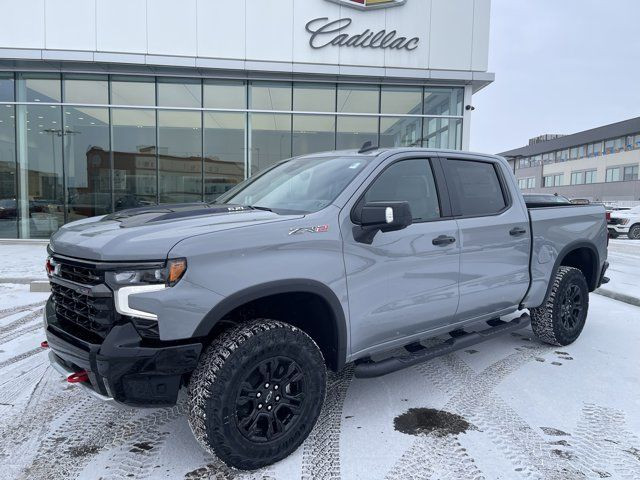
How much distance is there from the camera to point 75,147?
13641 mm

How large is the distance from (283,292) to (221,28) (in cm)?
1248

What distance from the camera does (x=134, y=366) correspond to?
2.21m

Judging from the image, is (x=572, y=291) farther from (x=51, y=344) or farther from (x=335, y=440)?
(x=51, y=344)

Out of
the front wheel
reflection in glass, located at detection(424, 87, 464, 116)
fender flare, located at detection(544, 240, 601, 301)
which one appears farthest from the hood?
the front wheel

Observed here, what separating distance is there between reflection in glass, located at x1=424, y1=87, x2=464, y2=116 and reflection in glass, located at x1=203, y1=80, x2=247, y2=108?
5748mm

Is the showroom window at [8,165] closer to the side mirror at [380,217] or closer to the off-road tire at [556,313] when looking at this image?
the side mirror at [380,217]

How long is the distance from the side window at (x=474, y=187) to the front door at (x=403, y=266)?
0.72 ft

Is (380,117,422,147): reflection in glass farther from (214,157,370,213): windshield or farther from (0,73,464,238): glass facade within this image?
(214,157,370,213): windshield

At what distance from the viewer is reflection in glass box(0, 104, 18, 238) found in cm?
1366

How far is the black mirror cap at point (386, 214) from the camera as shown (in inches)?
106

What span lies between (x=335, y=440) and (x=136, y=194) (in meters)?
12.6

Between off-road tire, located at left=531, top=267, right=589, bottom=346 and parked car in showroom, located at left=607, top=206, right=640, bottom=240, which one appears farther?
parked car in showroom, located at left=607, top=206, right=640, bottom=240

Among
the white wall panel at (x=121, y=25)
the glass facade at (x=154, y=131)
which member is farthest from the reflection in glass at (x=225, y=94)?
the white wall panel at (x=121, y=25)

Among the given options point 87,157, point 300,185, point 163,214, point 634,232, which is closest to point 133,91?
point 87,157
